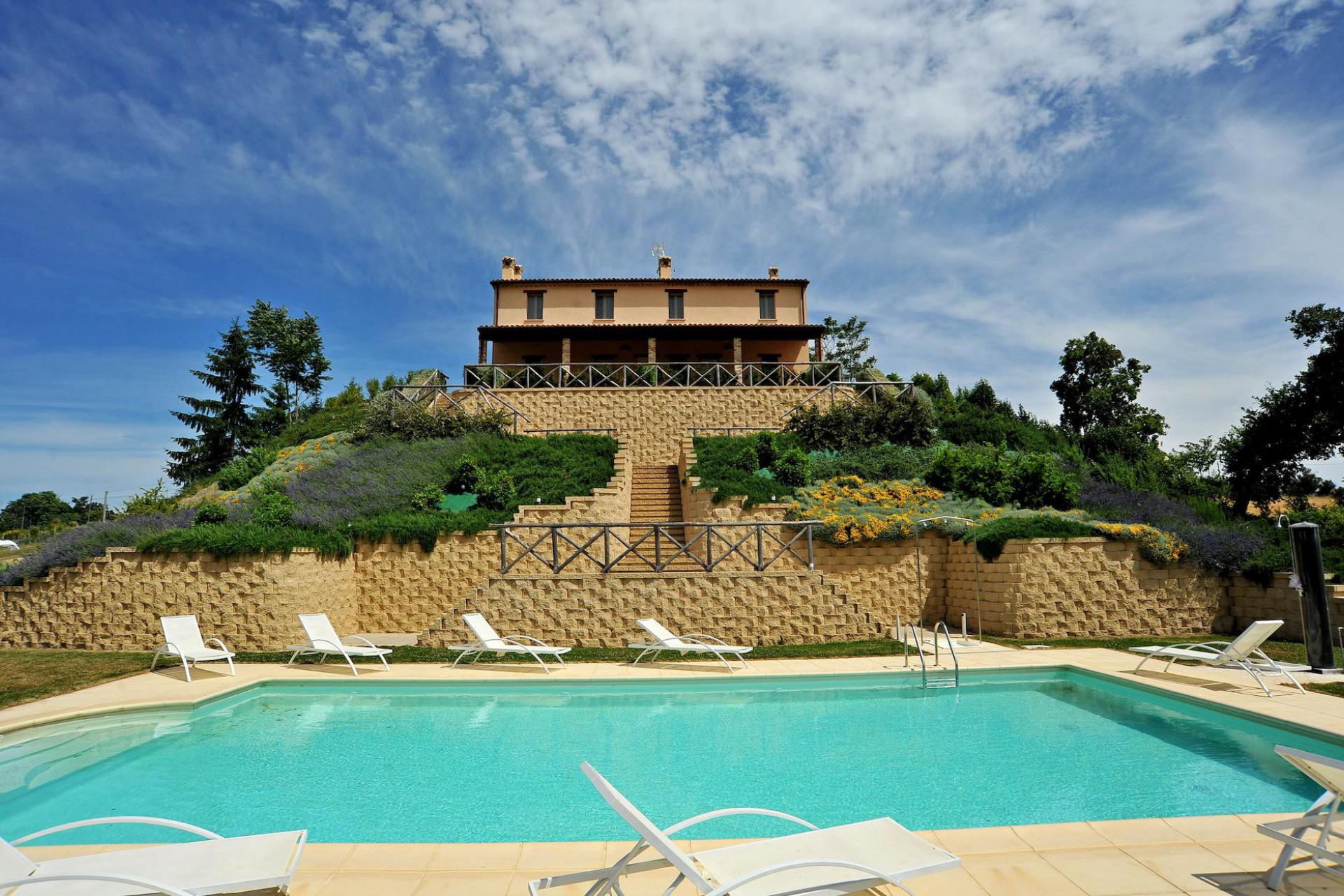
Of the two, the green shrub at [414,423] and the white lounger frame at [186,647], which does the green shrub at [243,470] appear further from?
the white lounger frame at [186,647]

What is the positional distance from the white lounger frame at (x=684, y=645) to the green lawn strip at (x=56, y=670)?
6843 mm

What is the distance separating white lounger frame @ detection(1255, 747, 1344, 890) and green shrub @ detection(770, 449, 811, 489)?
1191 centimetres

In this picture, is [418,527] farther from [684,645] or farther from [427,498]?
[684,645]

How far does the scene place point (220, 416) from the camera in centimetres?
2959

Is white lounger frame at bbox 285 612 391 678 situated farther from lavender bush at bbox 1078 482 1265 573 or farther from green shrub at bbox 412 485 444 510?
lavender bush at bbox 1078 482 1265 573

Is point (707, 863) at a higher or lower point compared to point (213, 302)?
lower

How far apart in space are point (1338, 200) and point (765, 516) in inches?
428

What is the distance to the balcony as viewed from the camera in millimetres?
22375

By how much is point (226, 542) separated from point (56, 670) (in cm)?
256

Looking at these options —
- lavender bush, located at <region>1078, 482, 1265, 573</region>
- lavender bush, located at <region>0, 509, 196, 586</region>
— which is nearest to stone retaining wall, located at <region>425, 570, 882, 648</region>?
lavender bush, located at <region>1078, 482, 1265, 573</region>

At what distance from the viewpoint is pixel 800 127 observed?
12.0m

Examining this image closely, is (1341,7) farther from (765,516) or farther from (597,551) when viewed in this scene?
(597,551)

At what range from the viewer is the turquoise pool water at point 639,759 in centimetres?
468

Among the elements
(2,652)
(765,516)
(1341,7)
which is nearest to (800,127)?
(765,516)
